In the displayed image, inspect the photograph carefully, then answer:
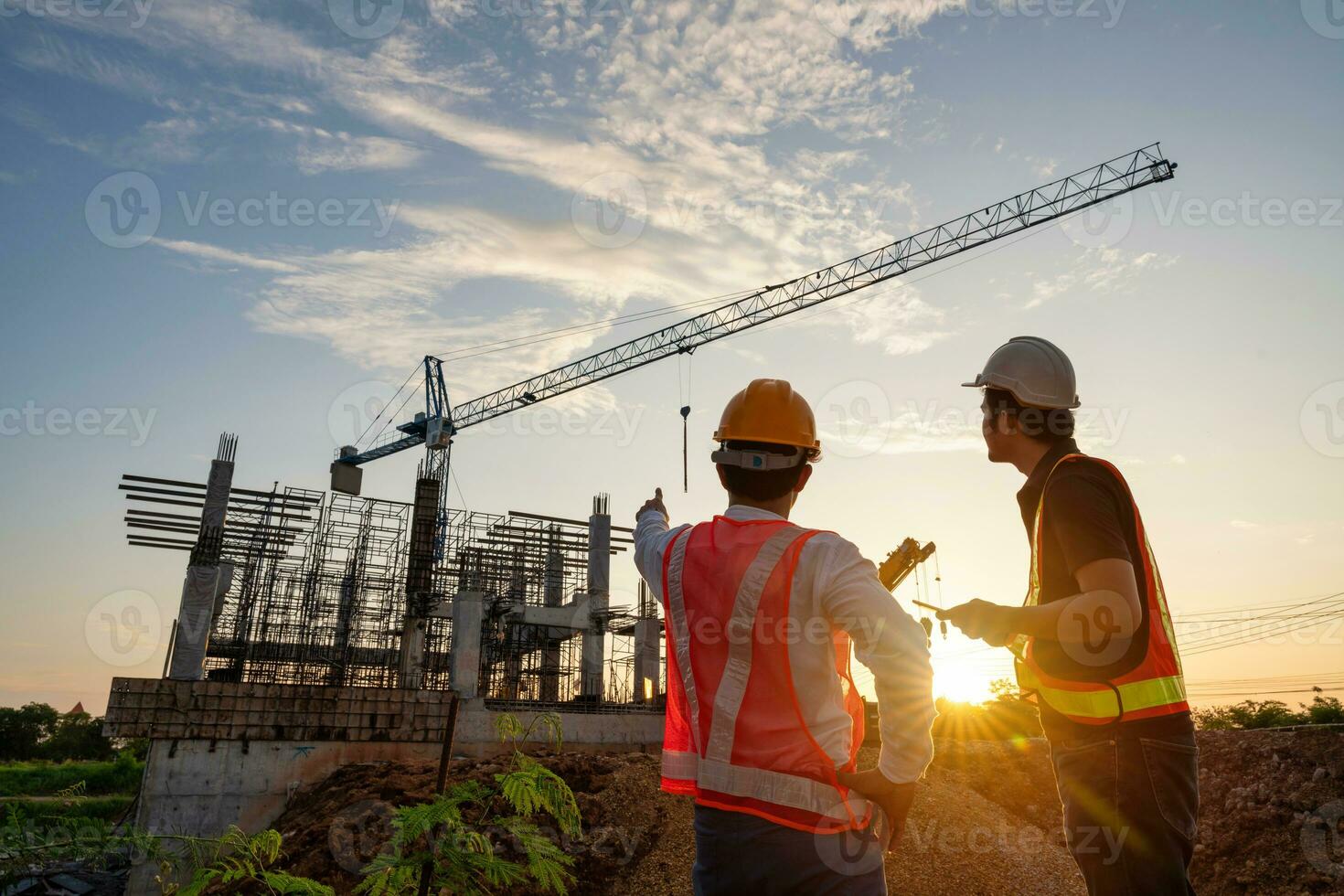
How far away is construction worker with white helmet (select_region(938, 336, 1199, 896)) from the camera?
206 cm

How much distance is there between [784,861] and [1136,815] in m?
0.93

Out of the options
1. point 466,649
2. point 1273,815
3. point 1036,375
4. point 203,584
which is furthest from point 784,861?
point 203,584

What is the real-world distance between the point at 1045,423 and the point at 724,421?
1035 millimetres

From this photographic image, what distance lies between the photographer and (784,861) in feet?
6.09

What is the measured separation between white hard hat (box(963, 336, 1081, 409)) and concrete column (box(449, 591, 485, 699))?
20.0m

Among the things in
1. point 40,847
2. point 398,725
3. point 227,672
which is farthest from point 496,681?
point 40,847

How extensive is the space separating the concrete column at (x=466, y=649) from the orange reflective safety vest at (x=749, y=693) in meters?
19.9

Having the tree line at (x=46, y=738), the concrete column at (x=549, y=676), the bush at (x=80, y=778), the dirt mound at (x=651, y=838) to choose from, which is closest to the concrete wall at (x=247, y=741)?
the dirt mound at (x=651, y=838)

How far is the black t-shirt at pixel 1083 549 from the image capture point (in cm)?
216

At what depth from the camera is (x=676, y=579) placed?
7.30ft

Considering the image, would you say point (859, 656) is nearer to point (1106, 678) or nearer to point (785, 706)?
point (785, 706)

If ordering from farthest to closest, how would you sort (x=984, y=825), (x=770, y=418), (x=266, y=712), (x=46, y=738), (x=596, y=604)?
(x=46, y=738)
(x=596, y=604)
(x=266, y=712)
(x=984, y=825)
(x=770, y=418)

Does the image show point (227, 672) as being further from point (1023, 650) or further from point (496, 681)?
point (1023, 650)

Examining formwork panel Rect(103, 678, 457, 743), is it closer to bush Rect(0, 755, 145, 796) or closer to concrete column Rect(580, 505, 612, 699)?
concrete column Rect(580, 505, 612, 699)
